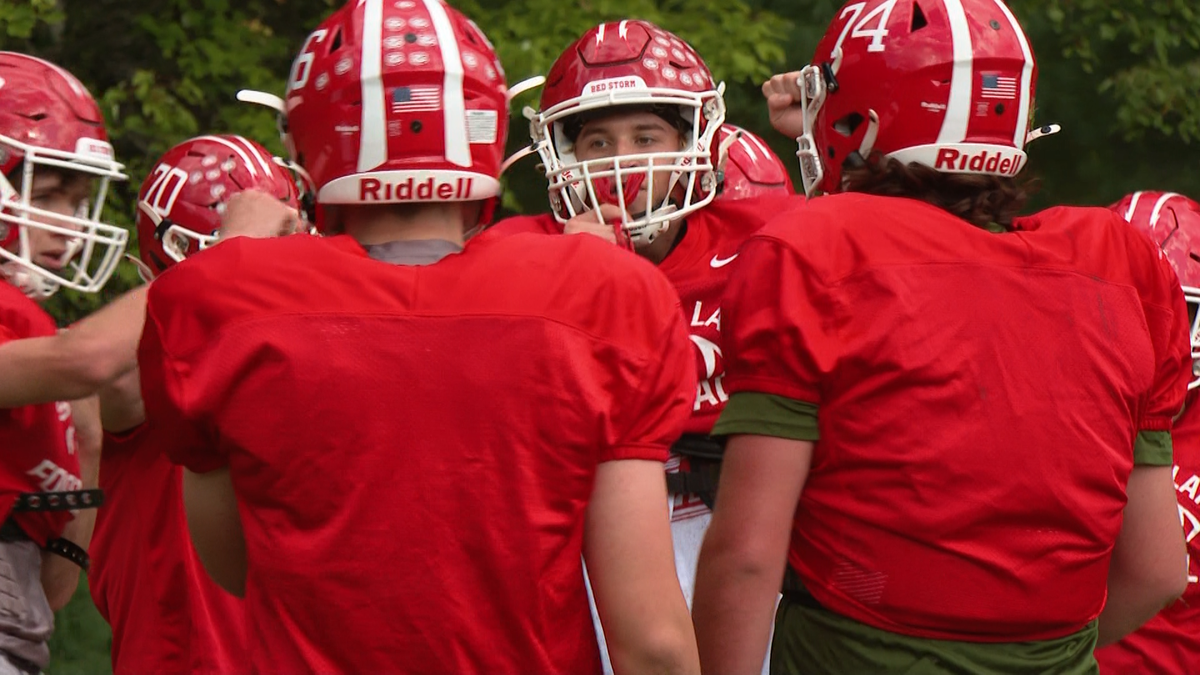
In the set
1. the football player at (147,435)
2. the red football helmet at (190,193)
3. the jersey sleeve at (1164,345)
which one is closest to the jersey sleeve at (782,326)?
the jersey sleeve at (1164,345)

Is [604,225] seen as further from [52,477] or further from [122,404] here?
[52,477]

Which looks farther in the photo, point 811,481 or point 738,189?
point 738,189

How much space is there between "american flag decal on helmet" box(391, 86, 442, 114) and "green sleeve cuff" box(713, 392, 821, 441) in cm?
75

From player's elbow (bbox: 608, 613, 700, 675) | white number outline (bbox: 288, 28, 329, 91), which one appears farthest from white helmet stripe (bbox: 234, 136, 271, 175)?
player's elbow (bbox: 608, 613, 700, 675)

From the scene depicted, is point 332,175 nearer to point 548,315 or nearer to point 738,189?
point 548,315

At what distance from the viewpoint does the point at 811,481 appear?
2.93 metres

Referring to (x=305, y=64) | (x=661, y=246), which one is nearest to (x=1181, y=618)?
(x=661, y=246)

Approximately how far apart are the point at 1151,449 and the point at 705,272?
53.3 inches

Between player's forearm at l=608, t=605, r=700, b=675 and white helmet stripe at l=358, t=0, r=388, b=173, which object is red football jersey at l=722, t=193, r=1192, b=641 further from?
white helmet stripe at l=358, t=0, r=388, b=173

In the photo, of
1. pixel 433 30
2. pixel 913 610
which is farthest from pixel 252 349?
pixel 913 610

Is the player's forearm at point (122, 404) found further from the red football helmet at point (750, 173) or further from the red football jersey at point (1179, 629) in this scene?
the red football jersey at point (1179, 629)

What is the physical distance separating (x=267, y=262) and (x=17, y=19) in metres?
5.75

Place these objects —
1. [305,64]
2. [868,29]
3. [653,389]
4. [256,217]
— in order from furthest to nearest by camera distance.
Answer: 1. [256,217]
2. [868,29]
3. [305,64]
4. [653,389]

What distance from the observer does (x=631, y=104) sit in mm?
4273
